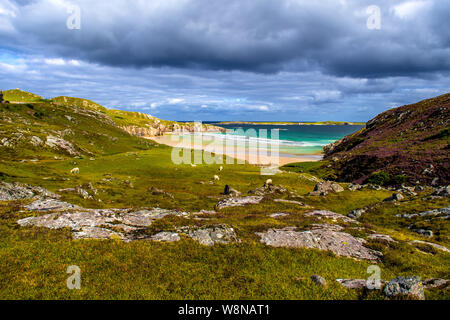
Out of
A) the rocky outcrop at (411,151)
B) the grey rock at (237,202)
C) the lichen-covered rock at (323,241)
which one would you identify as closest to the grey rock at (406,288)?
the lichen-covered rock at (323,241)

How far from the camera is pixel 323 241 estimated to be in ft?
70.4

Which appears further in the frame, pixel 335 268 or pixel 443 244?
pixel 443 244

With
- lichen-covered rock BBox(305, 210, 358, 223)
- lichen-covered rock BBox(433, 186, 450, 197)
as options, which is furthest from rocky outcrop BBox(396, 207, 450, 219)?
lichen-covered rock BBox(433, 186, 450, 197)

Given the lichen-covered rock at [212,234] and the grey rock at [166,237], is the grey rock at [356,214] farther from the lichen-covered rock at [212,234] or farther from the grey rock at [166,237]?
the grey rock at [166,237]

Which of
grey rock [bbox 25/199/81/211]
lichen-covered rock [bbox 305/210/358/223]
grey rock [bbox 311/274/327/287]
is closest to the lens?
grey rock [bbox 311/274/327/287]

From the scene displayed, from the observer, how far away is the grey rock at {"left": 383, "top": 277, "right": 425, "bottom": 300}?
39.4 ft

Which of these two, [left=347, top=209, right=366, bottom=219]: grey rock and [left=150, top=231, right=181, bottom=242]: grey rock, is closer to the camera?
[left=150, top=231, right=181, bottom=242]: grey rock

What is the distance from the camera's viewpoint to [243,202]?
42562 millimetres

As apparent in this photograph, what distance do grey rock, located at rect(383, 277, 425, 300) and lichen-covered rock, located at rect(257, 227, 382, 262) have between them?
715 cm

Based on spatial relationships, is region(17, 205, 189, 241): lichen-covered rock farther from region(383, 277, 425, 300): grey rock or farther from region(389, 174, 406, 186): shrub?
region(389, 174, 406, 186): shrub

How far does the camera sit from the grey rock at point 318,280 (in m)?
14.6
